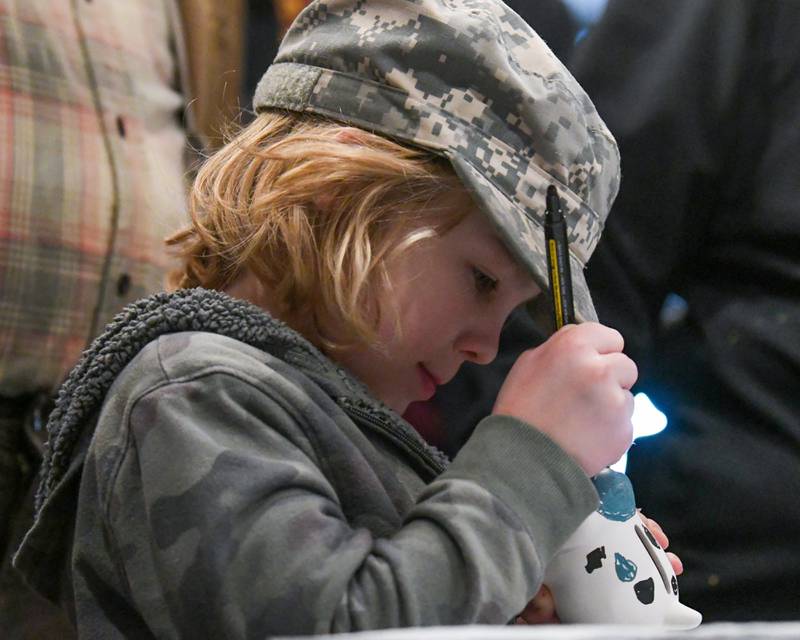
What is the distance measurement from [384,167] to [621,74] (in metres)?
0.43

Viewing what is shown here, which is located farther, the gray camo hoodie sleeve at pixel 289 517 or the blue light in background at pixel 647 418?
the blue light in background at pixel 647 418

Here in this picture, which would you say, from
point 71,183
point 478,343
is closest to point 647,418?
point 478,343

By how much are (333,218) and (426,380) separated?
0.48 feet

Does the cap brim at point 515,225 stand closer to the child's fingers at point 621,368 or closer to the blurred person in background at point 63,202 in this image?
the child's fingers at point 621,368

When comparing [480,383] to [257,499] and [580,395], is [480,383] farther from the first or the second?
[257,499]

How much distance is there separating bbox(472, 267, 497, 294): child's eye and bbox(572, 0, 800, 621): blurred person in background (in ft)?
0.97

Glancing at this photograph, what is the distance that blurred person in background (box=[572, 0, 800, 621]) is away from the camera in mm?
1116

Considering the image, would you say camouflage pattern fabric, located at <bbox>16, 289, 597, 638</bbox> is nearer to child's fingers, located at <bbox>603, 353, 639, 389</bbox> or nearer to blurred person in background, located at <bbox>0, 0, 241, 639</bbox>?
child's fingers, located at <bbox>603, 353, 639, 389</bbox>

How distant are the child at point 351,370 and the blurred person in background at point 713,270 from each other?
0.26 metres

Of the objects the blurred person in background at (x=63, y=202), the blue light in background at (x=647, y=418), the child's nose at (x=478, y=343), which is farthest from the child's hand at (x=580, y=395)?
the blurred person in background at (x=63, y=202)

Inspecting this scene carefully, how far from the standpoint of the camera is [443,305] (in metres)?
0.87

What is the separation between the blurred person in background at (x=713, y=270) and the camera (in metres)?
1.12

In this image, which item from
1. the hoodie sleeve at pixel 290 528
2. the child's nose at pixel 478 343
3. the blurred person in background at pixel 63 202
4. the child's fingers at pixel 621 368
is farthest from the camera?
the blurred person in background at pixel 63 202

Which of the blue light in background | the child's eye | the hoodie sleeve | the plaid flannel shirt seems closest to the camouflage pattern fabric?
the hoodie sleeve
